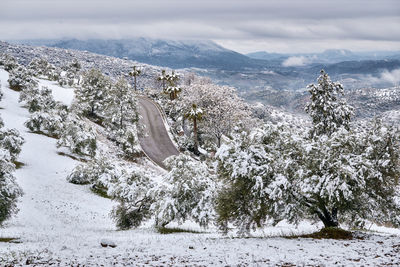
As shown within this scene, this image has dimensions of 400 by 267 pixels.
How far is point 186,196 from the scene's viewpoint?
1917cm

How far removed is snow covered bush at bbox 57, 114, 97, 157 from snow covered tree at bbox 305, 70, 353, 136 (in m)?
27.5

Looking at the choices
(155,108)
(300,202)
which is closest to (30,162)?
(300,202)

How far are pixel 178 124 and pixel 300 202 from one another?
166 feet

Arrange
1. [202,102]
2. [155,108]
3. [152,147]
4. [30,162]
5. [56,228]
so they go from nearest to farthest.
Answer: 1. [56,228]
2. [30,162]
3. [152,147]
4. [202,102]
5. [155,108]

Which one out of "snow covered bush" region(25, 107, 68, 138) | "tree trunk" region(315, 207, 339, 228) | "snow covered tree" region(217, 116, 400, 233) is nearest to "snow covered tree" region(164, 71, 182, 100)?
"snow covered bush" region(25, 107, 68, 138)

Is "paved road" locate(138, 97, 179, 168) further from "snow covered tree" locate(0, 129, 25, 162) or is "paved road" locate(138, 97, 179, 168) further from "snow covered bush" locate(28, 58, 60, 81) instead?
"snow covered bush" locate(28, 58, 60, 81)

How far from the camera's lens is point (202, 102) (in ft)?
191

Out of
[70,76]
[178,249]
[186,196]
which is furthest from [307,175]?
A: [70,76]

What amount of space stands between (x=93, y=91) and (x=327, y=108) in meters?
40.6

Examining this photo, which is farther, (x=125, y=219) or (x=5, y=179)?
(x=125, y=219)

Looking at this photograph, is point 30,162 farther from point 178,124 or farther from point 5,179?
point 178,124

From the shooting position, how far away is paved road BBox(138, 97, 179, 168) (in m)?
52.1

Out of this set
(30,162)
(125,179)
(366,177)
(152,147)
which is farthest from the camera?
(152,147)

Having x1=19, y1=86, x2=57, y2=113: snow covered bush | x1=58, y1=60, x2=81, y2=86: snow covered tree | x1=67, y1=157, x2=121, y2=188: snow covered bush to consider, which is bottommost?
x1=67, y1=157, x2=121, y2=188: snow covered bush
